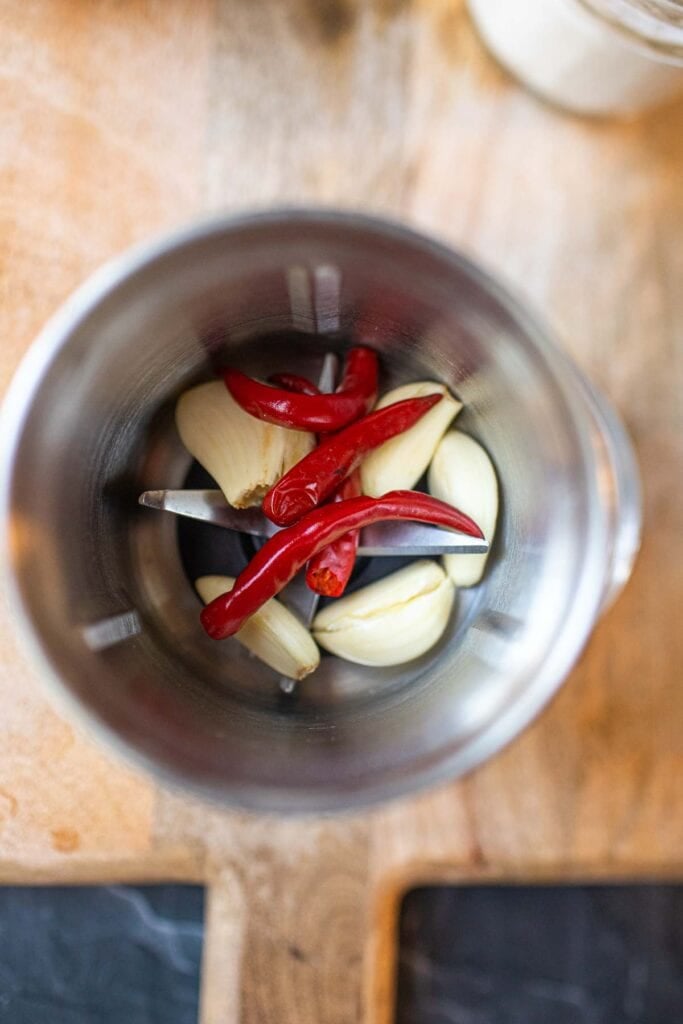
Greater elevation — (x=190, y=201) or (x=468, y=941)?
(x=190, y=201)

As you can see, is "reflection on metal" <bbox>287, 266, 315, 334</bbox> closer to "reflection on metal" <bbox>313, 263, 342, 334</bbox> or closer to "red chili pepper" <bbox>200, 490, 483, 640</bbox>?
"reflection on metal" <bbox>313, 263, 342, 334</bbox>

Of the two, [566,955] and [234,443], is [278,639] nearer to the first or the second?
[234,443]

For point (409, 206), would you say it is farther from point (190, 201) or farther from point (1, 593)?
point (1, 593)

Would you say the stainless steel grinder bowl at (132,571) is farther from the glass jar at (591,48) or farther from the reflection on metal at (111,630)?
the glass jar at (591,48)

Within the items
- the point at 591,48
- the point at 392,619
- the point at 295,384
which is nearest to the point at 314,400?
the point at 295,384

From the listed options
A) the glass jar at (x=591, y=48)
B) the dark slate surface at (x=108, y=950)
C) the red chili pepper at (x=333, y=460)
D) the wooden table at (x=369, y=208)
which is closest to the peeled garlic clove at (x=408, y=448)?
the red chili pepper at (x=333, y=460)

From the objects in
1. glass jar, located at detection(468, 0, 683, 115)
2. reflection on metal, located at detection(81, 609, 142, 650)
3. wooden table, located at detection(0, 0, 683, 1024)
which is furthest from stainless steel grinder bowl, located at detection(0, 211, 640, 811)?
glass jar, located at detection(468, 0, 683, 115)

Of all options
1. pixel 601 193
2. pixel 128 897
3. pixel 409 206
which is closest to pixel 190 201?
pixel 409 206
